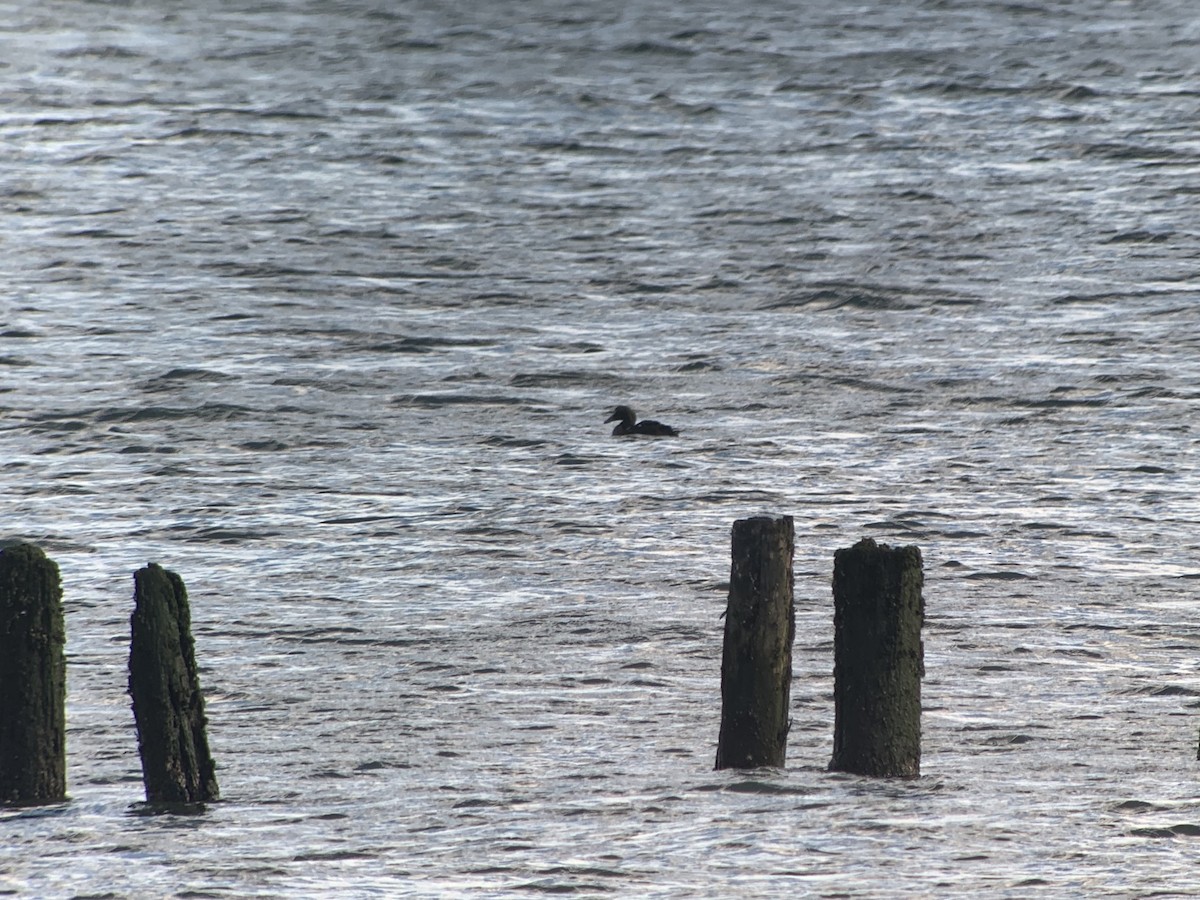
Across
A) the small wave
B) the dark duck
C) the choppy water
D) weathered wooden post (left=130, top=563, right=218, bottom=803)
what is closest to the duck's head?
the dark duck

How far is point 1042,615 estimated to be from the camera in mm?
17484

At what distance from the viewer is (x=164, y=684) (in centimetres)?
1047

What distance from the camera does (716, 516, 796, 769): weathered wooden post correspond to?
1089cm

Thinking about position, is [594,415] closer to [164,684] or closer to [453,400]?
[453,400]

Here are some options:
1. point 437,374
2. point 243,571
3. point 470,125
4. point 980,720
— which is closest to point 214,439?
point 437,374

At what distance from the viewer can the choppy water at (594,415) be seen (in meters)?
10.8

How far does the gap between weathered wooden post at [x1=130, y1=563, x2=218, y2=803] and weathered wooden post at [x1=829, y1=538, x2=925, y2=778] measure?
11.0 ft

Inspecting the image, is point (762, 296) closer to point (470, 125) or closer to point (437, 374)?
point (437, 374)

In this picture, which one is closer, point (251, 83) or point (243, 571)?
point (243, 571)

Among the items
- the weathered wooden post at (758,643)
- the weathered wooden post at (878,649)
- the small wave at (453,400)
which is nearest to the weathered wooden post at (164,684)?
the weathered wooden post at (758,643)

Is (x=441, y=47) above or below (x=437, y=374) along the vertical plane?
above

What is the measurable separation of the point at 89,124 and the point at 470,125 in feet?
25.5

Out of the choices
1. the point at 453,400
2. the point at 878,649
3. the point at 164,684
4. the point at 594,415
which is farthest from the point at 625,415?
the point at 164,684

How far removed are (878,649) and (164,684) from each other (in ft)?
12.0
